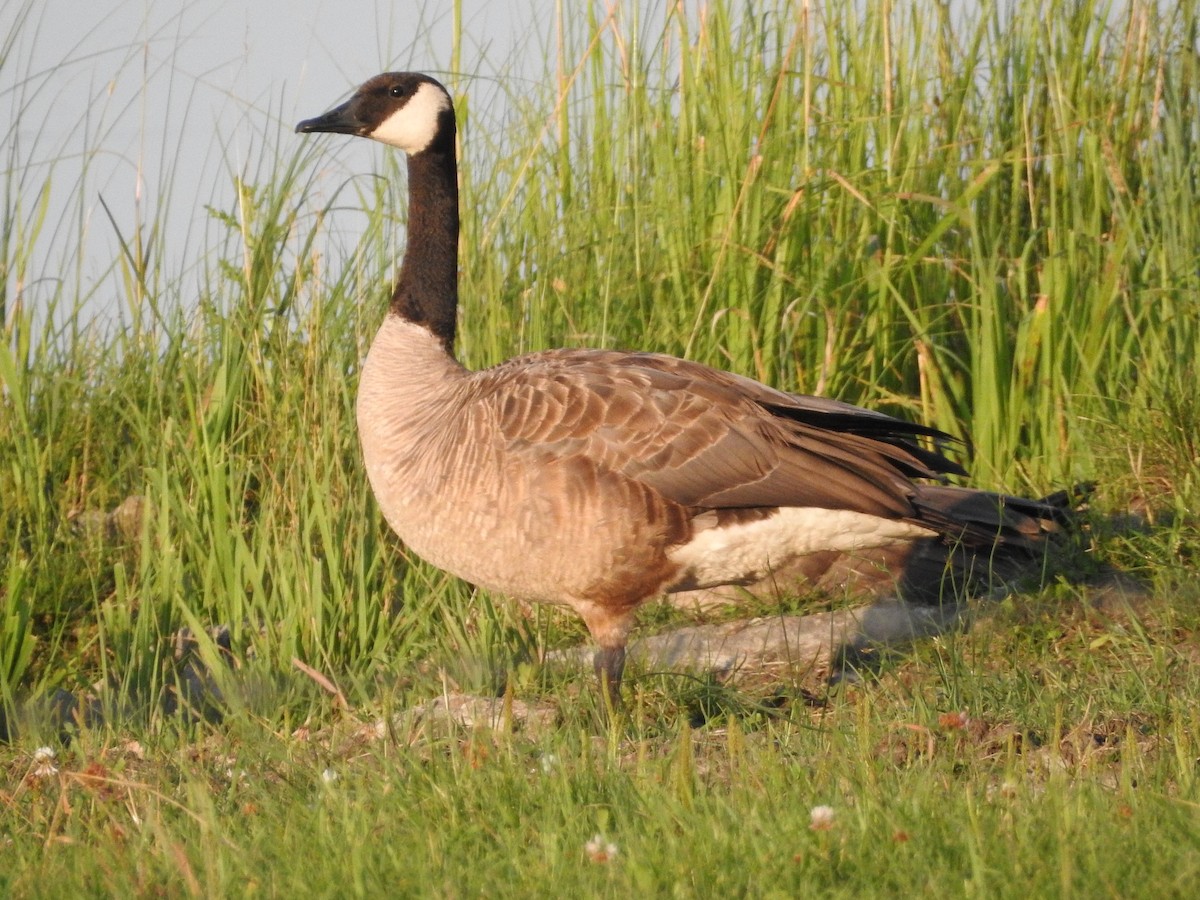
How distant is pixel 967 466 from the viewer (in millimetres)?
7309

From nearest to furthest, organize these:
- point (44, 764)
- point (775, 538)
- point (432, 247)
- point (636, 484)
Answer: point (44, 764) → point (636, 484) → point (775, 538) → point (432, 247)

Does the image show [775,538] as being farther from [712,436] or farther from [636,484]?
[636,484]

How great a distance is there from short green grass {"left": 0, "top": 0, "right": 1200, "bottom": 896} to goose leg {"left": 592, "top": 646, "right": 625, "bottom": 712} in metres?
0.10

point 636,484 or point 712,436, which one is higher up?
point 712,436

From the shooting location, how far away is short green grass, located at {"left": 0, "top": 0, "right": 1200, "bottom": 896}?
12.9 ft

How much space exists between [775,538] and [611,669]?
0.75m

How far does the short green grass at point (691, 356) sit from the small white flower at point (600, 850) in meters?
0.31

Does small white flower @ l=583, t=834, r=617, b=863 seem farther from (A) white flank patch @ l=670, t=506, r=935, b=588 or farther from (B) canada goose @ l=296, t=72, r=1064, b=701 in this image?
(A) white flank patch @ l=670, t=506, r=935, b=588

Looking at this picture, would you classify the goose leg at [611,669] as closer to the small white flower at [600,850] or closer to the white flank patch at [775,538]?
Result: the white flank patch at [775,538]

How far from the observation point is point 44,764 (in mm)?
4320

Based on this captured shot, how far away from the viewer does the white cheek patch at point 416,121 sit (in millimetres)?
6316

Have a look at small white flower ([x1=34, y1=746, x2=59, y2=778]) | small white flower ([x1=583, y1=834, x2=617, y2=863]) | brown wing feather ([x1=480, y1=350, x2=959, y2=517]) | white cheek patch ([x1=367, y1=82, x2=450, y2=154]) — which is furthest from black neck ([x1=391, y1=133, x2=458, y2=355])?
small white flower ([x1=583, y1=834, x2=617, y2=863])

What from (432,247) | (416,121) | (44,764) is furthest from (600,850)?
(416,121)

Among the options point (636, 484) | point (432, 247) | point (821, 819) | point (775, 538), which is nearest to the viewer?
point (821, 819)
